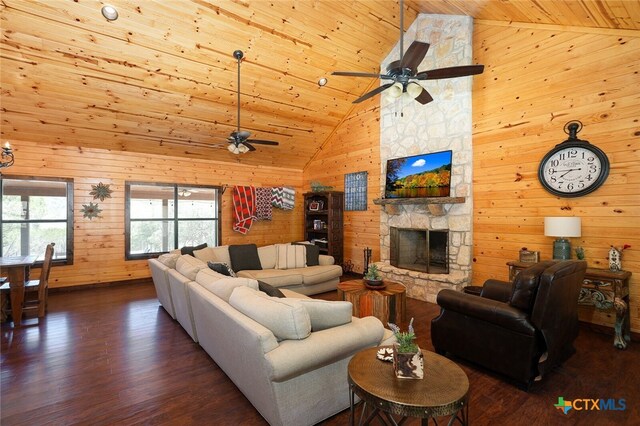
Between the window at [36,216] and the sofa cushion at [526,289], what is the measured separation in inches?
265

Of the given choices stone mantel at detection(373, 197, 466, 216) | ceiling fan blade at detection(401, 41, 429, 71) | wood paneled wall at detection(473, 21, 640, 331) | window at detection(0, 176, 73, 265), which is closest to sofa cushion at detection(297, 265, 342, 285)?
stone mantel at detection(373, 197, 466, 216)

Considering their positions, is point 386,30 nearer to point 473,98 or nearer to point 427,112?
Answer: point 427,112

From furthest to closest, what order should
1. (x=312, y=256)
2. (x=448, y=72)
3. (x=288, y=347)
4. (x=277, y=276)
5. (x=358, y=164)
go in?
(x=358, y=164) < (x=312, y=256) < (x=277, y=276) < (x=448, y=72) < (x=288, y=347)

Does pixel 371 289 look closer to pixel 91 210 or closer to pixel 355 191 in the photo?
pixel 355 191

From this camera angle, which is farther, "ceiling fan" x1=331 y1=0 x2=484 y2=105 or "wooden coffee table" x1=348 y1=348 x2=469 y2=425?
"ceiling fan" x1=331 y1=0 x2=484 y2=105

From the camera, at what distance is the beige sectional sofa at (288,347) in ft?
5.98

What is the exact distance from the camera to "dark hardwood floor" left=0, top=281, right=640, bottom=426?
216 cm

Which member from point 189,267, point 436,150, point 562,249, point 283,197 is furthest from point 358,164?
point 189,267

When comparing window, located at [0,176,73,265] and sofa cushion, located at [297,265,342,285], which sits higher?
window, located at [0,176,73,265]

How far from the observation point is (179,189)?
676cm

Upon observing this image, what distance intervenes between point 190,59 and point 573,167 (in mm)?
5329

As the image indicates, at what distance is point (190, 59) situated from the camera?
4.52 meters

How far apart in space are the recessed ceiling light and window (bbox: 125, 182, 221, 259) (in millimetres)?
3308

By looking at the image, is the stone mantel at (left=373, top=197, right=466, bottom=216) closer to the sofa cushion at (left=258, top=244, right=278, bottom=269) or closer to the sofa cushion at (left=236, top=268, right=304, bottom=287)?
the sofa cushion at (left=236, top=268, right=304, bottom=287)
